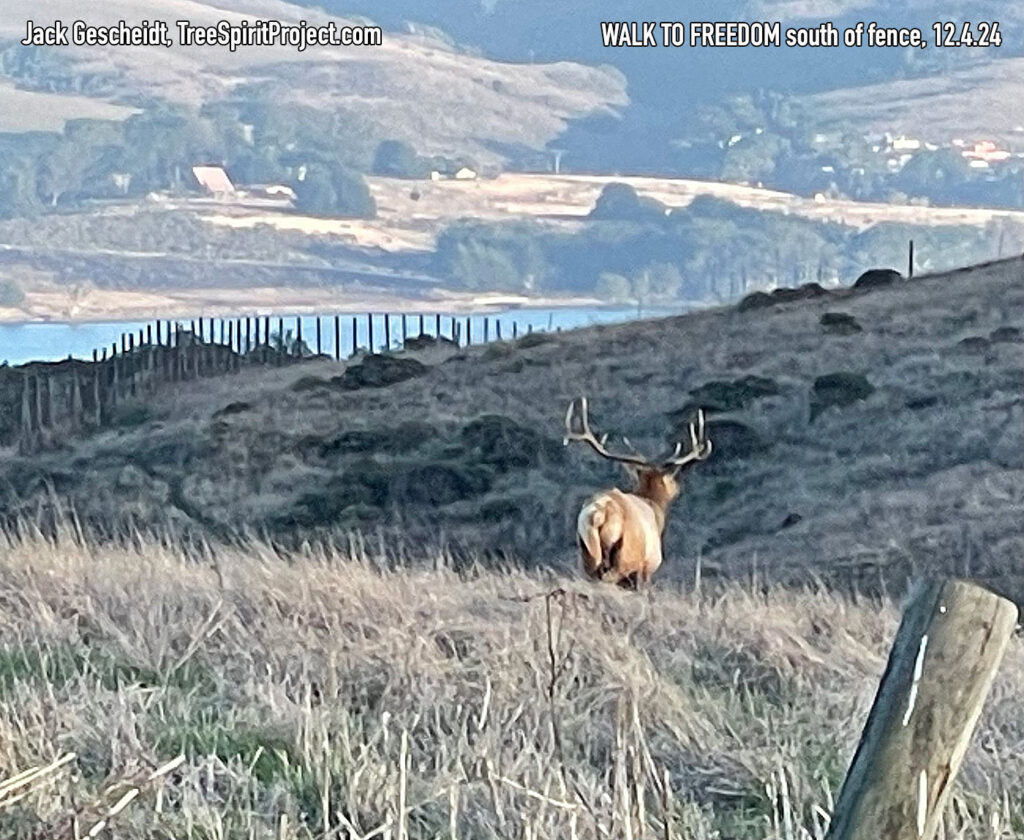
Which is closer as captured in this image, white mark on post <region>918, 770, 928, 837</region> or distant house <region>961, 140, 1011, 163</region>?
white mark on post <region>918, 770, 928, 837</region>

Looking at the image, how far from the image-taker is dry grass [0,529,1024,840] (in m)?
4.25

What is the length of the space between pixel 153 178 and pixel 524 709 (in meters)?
22.3

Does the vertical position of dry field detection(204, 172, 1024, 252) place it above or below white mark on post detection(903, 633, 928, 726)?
below

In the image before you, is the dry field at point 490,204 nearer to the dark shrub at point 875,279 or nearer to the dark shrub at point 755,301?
the dark shrub at point 755,301

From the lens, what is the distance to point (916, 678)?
279 cm

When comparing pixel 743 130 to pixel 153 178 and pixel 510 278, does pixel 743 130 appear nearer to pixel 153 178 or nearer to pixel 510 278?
pixel 510 278

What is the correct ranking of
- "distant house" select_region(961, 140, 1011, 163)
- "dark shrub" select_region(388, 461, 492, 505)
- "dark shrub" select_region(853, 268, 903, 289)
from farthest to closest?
"dark shrub" select_region(853, 268, 903, 289)
"distant house" select_region(961, 140, 1011, 163)
"dark shrub" select_region(388, 461, 492, 505)

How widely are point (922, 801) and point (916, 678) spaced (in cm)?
17

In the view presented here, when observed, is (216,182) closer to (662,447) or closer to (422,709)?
(662,447)

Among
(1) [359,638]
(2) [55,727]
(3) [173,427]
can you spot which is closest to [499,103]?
(3) [173,427]

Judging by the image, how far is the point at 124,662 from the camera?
245 inches

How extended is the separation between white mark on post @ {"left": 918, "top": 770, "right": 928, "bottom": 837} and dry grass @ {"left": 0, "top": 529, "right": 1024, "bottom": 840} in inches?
27.2

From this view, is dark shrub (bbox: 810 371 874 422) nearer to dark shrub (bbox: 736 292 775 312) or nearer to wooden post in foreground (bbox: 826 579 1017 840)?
dark shrub (bbox: 736 292 775 312)

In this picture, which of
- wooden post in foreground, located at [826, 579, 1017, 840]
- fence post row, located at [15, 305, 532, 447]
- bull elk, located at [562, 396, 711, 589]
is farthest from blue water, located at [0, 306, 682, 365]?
wooden post in foreground, located at [826, 579, 1017, 840]
